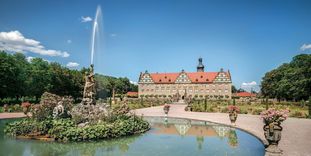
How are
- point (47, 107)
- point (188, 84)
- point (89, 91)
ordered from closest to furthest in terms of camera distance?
1. point (47, 107)
2. point (89, 91)
3. point (188, 84)

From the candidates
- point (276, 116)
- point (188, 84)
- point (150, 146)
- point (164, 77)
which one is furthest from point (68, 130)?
point (164, 77)

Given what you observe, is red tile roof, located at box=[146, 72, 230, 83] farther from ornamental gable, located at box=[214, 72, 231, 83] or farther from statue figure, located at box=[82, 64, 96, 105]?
statue figure, located at box=[82, 64, 96, 105]

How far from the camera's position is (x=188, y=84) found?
79.6 metres

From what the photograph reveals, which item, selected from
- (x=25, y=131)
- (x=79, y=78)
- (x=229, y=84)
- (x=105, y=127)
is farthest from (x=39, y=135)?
(x=229, y=84)

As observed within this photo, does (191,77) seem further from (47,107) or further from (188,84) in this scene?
(47,107)

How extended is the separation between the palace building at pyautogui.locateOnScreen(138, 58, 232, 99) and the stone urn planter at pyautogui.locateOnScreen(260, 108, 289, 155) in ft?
207

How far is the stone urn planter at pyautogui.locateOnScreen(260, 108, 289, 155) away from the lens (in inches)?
384

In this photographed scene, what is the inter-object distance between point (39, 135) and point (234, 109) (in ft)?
41.2

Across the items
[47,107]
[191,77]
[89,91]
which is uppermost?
[191,77]

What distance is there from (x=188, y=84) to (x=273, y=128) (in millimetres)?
69965

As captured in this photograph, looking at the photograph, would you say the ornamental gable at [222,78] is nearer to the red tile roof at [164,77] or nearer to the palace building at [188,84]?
the palace building at [188,84]

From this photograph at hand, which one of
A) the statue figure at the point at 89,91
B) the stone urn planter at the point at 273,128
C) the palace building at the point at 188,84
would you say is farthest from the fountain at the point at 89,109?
the palace building at the point at 188,84

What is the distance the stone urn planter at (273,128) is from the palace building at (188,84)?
207 feet

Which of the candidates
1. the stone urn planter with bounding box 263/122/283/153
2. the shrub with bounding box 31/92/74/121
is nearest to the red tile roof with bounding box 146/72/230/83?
the shrub with bounding box 31/92/74/121
